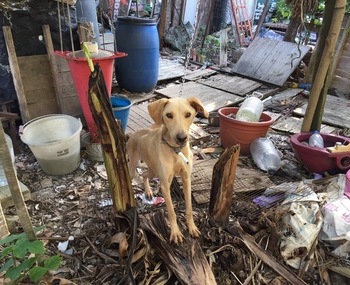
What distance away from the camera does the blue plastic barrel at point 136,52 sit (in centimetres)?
543

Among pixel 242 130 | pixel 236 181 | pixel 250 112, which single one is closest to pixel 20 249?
pixel 236 181

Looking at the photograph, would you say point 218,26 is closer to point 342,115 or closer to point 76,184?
point 342,115

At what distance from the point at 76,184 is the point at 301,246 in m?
2.37

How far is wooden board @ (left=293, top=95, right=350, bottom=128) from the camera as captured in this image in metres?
4.75

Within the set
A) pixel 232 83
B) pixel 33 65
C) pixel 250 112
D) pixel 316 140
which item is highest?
pixel 33 65

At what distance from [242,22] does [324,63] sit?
22.9 feet

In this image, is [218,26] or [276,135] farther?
[218,26]

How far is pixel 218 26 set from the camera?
9.73 meters

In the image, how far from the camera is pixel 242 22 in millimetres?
9625

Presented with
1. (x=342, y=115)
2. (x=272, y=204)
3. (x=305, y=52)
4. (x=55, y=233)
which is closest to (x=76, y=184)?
(x=55, y=233)

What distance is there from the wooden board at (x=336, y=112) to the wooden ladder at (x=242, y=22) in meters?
4.38

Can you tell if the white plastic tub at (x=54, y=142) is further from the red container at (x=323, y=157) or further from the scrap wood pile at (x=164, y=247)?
the red container at (x=323, y=157)

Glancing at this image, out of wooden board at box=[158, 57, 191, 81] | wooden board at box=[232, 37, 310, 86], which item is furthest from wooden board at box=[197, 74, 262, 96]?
wooden board at box=[158, 57, 191, 81]

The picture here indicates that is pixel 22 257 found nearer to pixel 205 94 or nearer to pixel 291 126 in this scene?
pixel 291 126
